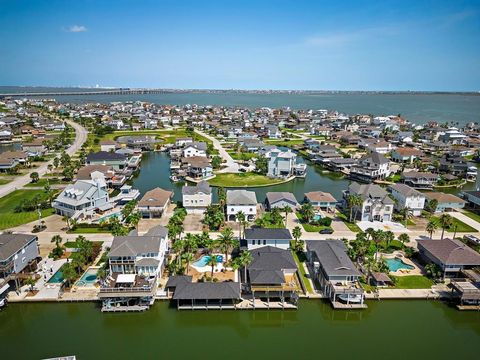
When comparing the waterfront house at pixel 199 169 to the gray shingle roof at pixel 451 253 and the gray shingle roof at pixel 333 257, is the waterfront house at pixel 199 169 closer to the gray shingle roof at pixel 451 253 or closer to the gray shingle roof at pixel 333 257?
the gray shingle roof at pixel 333 257

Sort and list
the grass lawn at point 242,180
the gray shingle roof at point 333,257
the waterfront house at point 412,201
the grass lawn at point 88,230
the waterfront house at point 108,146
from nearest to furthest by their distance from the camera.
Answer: the gray shingle roof at point 333,257, the grass lawn at point 88,230, the waterfront house at point 412,201, the grass lawn at point 242,180, the waterfront house at point 108,146

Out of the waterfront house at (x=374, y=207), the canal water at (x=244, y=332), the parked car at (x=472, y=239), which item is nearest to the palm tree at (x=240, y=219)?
the canal water at (x=244, y=332)

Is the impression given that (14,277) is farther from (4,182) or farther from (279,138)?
(279,138)

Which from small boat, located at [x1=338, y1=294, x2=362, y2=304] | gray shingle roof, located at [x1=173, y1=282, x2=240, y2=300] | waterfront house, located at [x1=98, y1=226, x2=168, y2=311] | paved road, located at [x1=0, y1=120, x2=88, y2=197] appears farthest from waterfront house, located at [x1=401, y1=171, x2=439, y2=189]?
paved road, located at [x1=0, y1=120, x2=88, y2=197]

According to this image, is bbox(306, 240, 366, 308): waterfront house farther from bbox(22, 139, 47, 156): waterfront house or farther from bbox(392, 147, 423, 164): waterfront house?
bbox(22, 139, 47, 156): waterfront house

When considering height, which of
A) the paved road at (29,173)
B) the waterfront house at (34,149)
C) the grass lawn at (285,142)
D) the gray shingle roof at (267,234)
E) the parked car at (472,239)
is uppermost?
the gray shingle roof at (267,234)

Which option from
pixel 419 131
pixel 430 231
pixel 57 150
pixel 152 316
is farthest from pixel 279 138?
pixel 152 316

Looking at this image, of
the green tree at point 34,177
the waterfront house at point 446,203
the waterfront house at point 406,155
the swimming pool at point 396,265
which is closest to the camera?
the swimming pool at point 396,265

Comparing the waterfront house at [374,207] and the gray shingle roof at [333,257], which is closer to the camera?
the gray shingle roof at [333,257]
